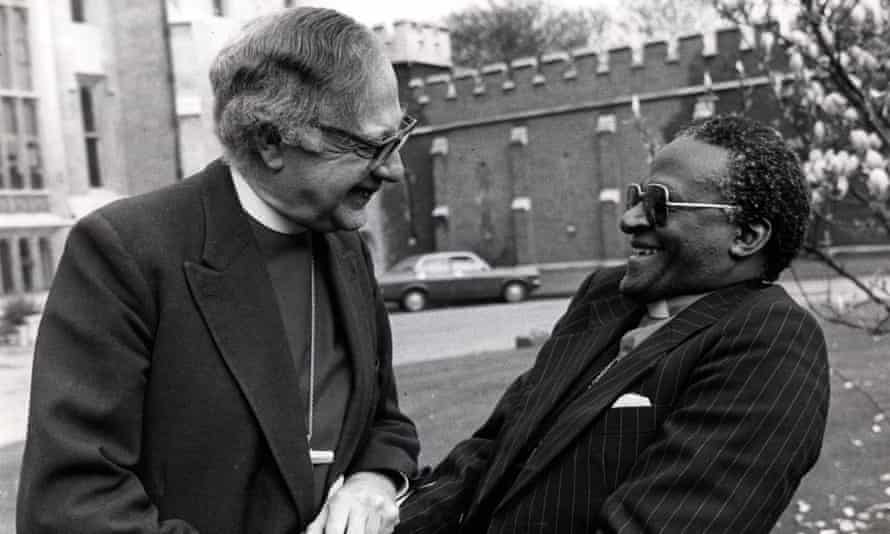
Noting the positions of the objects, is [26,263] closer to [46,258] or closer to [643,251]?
[46,258]

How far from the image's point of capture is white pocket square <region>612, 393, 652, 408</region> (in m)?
1.94

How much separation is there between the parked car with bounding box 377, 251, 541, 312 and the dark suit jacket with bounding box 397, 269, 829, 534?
21.1m

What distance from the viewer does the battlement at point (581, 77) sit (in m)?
25.4

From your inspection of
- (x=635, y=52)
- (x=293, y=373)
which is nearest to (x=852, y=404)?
(x=293, y=373)

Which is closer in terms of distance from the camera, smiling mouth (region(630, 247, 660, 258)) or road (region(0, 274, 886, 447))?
smiling mouth (region(630, 247, 660, 258))

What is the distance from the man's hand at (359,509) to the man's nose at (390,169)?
58cm

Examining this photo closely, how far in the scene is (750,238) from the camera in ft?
6.83

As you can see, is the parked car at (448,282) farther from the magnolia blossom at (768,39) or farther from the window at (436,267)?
the magnolia blossom at (768,39)

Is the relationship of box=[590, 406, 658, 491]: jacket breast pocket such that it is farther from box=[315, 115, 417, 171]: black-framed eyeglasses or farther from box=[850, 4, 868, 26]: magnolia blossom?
box=[850, 4, 868, 26]: magnolia blossom

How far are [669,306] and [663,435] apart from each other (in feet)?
1.17

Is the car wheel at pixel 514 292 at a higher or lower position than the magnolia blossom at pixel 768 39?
lower

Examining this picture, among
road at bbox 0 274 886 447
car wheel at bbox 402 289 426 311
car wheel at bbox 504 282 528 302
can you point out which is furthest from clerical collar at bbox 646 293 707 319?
car wheel at bbox 504 282 528 302

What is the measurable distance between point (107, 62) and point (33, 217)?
11.2ft

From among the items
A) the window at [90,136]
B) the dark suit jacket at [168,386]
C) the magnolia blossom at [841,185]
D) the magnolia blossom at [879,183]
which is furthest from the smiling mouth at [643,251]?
the window at [90,136]
